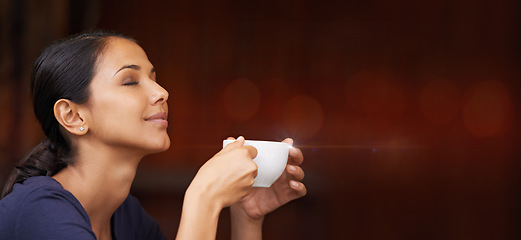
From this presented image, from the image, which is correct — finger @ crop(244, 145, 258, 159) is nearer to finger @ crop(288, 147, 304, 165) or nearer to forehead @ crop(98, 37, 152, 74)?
finger @ crop(288, 147, 304, 165)

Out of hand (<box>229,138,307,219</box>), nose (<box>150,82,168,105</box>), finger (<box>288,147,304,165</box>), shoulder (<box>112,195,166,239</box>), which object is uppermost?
nose (<box>150,82,168,105</box>)

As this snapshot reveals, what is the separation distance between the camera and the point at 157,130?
3.40 ft

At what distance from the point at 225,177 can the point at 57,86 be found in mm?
457

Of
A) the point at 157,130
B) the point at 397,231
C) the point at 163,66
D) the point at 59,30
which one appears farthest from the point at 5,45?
the point at 397,231

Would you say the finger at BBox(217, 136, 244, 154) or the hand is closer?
the finger at BBox(217, 136, 244, 154)

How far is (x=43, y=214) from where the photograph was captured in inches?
34.4

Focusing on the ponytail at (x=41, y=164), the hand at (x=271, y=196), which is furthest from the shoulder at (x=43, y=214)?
the hand at (x=271, y=196)

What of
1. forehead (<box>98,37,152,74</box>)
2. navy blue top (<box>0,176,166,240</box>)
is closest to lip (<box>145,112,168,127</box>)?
forehead (<box>98,37,152,74</box>)

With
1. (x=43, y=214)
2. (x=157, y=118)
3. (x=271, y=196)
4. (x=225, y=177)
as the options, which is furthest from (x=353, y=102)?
(x=43, y=214)

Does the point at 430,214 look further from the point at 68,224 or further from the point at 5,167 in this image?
the point at 68,224

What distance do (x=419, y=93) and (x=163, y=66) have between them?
6.25 ft

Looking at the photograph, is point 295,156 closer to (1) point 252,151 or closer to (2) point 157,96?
(1) point 252,151

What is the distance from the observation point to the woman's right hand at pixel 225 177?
34.2 inches

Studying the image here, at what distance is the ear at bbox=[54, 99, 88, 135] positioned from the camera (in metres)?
1.05
